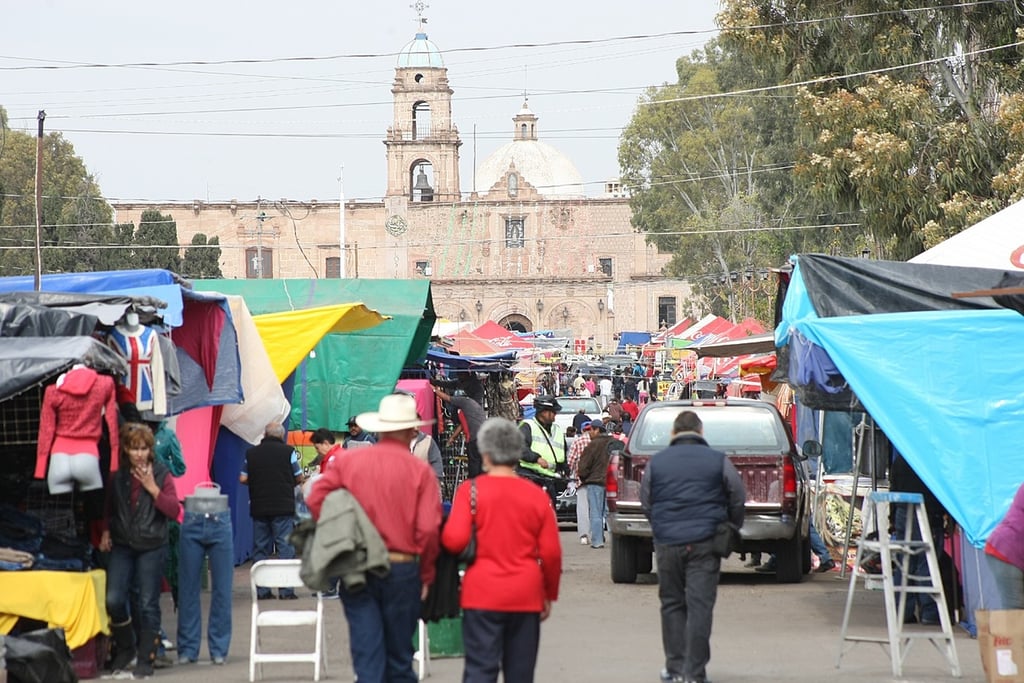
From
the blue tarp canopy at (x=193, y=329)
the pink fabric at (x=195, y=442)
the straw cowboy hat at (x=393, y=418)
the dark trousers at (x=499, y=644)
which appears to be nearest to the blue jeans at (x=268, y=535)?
the pink fabric at (x=195, y=442)

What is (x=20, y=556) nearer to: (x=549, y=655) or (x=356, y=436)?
(x=549, y=655)

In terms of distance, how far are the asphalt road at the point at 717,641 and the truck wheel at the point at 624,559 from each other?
147 millimetres

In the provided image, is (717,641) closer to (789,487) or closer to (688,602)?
(688,602)

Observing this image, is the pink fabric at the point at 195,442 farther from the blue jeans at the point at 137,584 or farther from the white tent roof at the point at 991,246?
the white tent roof at the point at 991,246

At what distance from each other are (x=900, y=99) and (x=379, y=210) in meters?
74.9

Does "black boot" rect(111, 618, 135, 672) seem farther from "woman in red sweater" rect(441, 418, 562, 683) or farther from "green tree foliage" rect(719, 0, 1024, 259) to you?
"green tree foliage" rect(719, 0, 1024, 259)

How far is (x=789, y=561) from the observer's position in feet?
51.6

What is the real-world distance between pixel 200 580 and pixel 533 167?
97.4m

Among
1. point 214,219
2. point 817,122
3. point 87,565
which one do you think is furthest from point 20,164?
point 87,565

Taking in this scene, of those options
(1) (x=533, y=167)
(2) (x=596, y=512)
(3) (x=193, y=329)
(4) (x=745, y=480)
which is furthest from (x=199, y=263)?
(4) (x=745, y=480)

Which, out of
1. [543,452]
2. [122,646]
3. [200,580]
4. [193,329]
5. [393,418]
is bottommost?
[543,452]

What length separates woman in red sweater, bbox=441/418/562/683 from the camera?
7.30m

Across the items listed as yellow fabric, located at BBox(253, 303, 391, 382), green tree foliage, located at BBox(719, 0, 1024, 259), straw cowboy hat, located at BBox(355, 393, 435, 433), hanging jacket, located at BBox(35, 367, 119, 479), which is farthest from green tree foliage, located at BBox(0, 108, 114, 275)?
straw cowboy hat, located at BBox(355, 393, 435, 433)

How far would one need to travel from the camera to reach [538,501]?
24.4ft
